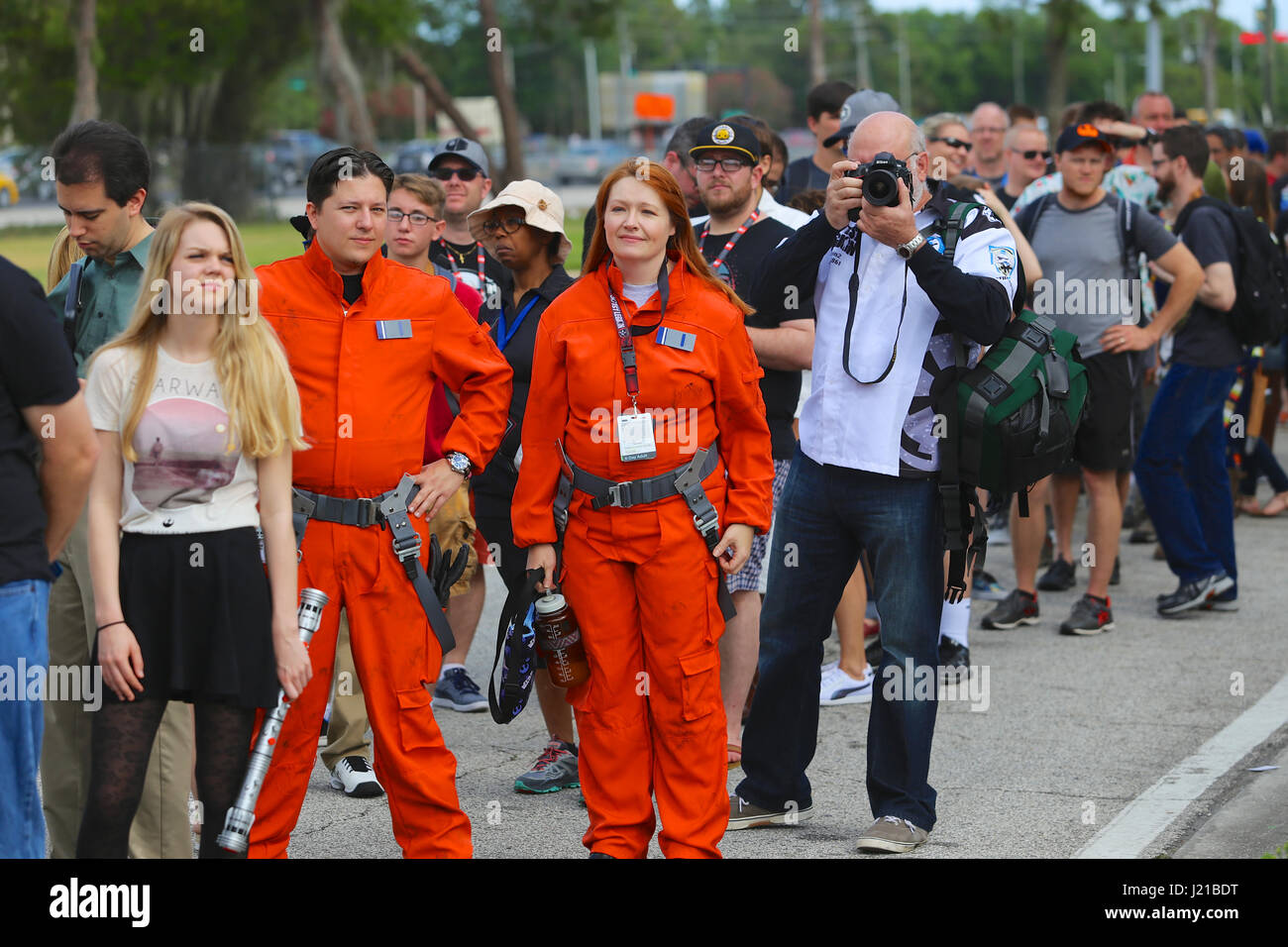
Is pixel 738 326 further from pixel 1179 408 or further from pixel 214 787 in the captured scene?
pixel 1179 408

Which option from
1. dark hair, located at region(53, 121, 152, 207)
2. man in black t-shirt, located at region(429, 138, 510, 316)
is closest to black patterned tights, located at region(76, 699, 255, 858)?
dark hair, located at region(53, 121, 152, 207)

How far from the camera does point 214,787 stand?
3.84 m

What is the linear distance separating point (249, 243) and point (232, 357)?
32511 mm

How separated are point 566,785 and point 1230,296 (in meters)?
4.62

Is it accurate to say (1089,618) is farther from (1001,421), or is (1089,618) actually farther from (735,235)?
(1001,421)

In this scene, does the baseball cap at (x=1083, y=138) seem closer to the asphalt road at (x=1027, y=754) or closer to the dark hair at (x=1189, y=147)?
the dark hair at (x=1189, y=147)

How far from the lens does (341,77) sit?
125ft

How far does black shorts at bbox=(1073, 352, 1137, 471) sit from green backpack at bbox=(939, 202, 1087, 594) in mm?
3031

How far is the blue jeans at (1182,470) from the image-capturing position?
816 cm

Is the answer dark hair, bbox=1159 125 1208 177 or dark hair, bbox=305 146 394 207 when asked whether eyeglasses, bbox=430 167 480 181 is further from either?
dark hair, bbox=1159 125 1208 177

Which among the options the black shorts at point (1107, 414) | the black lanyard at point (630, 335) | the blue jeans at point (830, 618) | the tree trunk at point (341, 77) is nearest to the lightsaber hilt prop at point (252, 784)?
the black lanyard at point (630, 335)

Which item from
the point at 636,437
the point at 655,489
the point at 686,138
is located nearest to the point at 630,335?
the point at 636,437

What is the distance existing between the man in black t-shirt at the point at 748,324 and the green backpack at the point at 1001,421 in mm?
992
